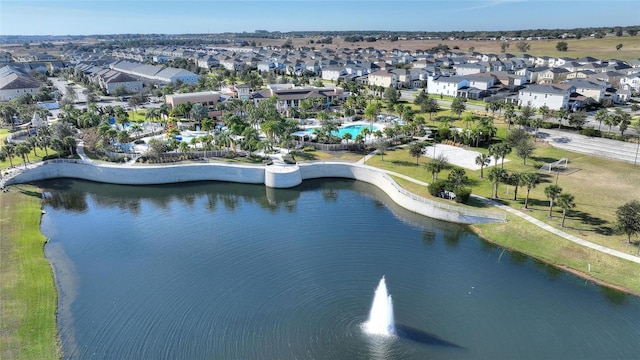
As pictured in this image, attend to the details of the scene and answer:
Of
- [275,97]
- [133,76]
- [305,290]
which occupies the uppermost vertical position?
[133,76]

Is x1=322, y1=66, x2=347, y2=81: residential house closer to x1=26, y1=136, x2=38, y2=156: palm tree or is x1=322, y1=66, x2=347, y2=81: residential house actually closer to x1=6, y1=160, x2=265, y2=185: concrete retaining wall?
x1=6, y1=160, x2=265, y2=185: concrete retaining wall

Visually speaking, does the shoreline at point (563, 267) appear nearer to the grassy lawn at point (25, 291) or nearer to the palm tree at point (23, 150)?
the grassy lawn at point (25, 291)

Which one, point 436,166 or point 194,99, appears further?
point 194,99

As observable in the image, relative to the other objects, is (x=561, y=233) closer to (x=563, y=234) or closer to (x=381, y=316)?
(x=563, y=234)

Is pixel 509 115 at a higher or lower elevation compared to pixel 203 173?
higher

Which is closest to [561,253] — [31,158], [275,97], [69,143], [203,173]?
[203,173]

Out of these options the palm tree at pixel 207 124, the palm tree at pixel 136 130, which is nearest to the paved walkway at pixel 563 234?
the palm tree at pixel 207 124

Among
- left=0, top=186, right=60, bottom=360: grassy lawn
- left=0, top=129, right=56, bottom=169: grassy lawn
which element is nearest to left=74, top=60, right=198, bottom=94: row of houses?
left=0, top=129, right=56, bottom=169: grassy lawn
